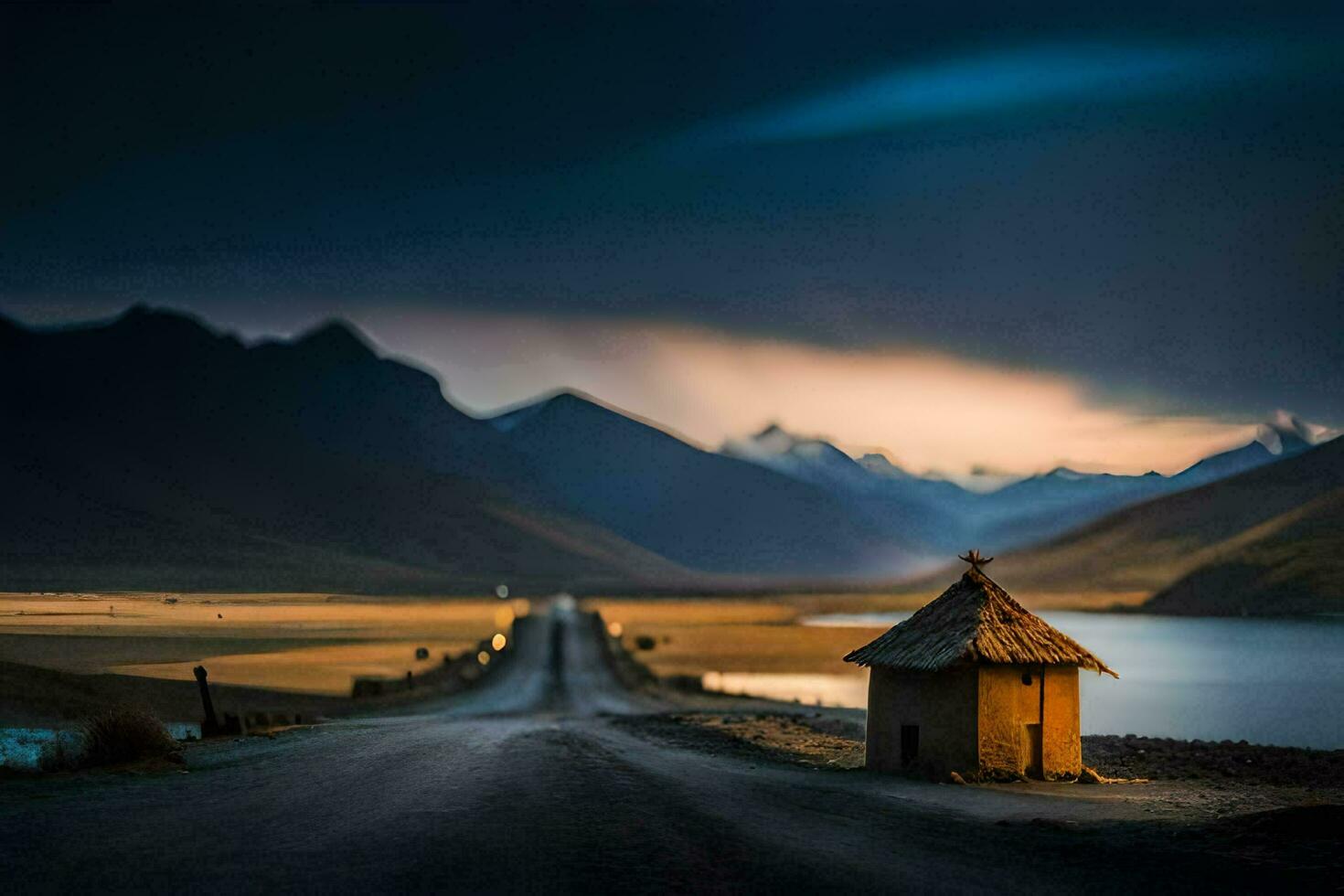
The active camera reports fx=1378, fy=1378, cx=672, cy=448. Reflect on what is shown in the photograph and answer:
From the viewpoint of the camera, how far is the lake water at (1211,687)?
51.7 m

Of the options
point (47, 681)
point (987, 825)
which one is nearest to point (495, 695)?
point (47, 681)

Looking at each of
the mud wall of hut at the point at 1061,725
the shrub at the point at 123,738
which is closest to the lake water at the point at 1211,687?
the mud wall of hut at the point at 1061,725

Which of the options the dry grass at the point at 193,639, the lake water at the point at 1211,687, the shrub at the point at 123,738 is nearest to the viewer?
the shrub at the point at 123,738

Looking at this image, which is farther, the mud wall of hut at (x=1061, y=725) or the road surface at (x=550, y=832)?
the mud wall of hut at (x=1061, y=725)

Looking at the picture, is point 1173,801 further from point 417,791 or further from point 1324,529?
point 1324,529

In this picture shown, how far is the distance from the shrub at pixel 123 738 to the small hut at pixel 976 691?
40.8ft

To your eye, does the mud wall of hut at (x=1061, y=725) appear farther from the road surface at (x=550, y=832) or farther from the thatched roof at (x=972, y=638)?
the road surface at (x=550, y=832)

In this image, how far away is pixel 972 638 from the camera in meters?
23.0

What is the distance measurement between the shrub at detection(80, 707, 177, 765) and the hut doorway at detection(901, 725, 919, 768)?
12.5 m

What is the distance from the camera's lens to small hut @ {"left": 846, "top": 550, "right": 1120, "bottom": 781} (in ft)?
75.3

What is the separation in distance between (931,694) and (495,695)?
29.8 m

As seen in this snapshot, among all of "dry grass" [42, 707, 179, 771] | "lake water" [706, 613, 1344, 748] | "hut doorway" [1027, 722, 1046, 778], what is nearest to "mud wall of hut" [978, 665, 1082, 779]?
"hut doorway" [1027, 722, 1046, 778]

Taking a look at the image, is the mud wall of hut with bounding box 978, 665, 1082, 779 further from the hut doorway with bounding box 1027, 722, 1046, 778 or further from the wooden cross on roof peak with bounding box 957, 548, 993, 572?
the wooden cross on roof peak with bounding box 957, 548, 993, 572

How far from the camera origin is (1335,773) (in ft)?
110
